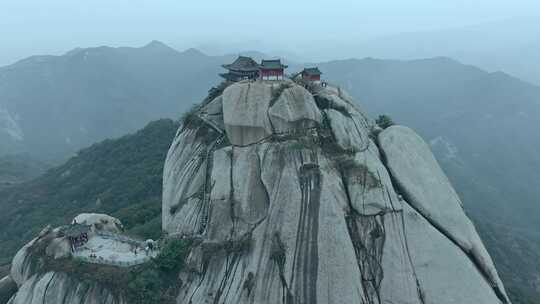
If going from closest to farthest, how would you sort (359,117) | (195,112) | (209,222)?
(209,222) < (359,117) < (195,112)

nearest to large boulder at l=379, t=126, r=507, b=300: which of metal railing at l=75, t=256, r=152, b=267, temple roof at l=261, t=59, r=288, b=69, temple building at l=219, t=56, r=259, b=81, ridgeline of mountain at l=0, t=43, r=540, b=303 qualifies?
temple roof at l=261, t=59, r=288, b=69

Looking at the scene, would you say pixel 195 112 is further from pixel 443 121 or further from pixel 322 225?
pixel 443 121

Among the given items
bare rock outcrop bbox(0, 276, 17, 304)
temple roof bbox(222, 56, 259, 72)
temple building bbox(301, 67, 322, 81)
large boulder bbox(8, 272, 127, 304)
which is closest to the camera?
large boulder bbox(8, 272, 127, 304)

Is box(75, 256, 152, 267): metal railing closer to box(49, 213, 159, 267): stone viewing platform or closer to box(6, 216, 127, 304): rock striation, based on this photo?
box(49, 213, 159, 267): stone viewing platform

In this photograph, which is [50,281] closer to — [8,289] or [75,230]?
[75,230]

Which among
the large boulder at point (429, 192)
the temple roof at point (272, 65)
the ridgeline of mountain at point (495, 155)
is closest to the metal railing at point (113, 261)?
the temple roof at point (272, 65)

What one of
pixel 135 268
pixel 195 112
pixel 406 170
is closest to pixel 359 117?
pixel 406 170

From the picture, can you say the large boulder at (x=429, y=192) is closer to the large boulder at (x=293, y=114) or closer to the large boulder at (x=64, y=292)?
the large boulder at (x=293, y=114)

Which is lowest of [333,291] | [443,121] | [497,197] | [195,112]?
[497,197]
